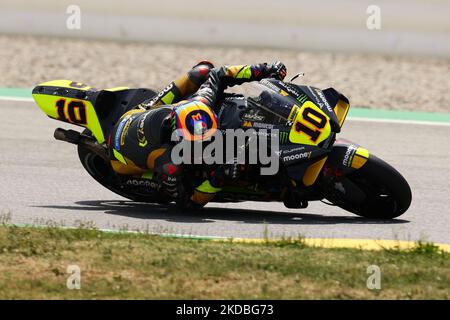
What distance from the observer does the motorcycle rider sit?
346 inches

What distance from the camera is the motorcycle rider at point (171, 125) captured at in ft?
28.9

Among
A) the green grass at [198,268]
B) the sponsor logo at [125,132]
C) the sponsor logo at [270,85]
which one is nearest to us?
the green grass at [198,268]

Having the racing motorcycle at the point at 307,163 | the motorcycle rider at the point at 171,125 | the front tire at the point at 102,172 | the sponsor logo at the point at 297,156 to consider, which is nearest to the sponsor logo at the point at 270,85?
the racing motorcycle at the point at 307,163

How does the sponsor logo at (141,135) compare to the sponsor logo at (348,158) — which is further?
the sponsor logo at (141,135)

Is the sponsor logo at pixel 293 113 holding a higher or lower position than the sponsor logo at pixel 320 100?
lower

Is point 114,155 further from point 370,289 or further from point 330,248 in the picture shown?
point 370,289

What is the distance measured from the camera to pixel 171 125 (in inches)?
349

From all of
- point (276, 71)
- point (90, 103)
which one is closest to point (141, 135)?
point (90, 103)

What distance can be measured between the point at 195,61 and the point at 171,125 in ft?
25.6

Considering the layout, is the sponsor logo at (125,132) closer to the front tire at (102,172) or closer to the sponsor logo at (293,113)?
the front tire at (102,172)

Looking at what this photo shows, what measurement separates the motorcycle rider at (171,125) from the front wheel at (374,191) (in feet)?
3.11

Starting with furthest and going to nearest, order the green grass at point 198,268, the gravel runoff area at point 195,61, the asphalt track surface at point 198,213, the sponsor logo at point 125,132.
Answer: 1. the gravel runoff area at point 195,61
2. the sponsor logo at point 125,132
3. the asphalt track surface at point 198,213
4. the green grass at point 198,268

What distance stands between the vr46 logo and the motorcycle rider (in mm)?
408

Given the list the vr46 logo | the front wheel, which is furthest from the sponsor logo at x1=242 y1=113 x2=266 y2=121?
the vr46 logo
